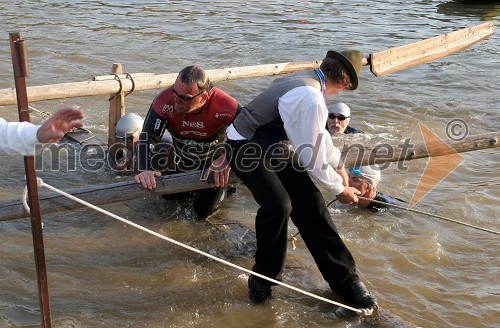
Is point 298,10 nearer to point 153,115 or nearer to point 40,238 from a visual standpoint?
point 153,115

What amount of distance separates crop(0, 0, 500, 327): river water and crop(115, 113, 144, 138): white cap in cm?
56

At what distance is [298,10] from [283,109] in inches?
562

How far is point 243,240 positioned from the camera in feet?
19.8

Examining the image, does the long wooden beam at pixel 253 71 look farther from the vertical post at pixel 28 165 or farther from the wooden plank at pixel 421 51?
the vertical post at pixel 28 165

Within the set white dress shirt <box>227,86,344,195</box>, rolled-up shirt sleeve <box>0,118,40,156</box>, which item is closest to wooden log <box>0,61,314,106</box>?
white dress shirt <box>227,86,344,195</box>


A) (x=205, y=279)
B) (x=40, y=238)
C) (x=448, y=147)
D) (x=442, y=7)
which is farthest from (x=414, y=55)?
(x=442, y=7)

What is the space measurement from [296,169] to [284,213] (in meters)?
0.35

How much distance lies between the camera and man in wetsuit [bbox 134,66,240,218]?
529 centimetres

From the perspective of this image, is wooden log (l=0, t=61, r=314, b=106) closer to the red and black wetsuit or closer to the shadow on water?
the red and black wetsuit

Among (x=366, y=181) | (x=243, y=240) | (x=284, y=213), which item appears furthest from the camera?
(x=366, y=181)

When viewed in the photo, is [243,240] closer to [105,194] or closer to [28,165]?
[105,194]

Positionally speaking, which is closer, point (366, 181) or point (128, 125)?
point (366, 181)

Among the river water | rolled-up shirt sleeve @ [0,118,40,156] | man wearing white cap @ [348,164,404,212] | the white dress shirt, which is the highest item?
rolled-up shirt sleeve @ [0,118,40,156]

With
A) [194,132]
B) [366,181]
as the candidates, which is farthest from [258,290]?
[366,181]
